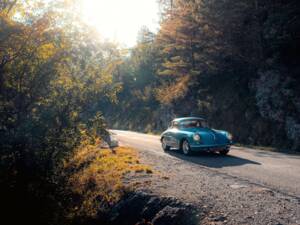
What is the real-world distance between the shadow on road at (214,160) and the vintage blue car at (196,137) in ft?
1.05

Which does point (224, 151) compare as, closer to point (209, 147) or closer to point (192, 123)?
point (209, 147)

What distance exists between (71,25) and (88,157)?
4.65 metres

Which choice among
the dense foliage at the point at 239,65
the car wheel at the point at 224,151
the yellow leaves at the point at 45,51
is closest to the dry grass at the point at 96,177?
the yellow leaves at the point at 45,51

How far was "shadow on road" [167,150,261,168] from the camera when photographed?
10717 mm

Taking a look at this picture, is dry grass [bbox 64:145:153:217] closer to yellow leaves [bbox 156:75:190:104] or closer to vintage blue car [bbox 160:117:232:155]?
vintage blue car [bbox 160:117:232:155]

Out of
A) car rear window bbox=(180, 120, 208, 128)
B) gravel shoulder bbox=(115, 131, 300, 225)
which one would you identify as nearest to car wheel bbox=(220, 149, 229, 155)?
car rear window bbox=(180, 120, 208, 128)

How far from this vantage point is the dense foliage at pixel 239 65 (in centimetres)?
1875

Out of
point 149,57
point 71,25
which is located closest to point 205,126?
point 71,25

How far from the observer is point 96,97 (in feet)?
29.5

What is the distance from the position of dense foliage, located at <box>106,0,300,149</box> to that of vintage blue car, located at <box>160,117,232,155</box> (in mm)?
5821

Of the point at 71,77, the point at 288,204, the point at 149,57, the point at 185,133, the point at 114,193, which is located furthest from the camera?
the point at 149,57

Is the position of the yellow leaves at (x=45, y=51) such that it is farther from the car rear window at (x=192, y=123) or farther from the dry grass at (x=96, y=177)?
the car rear window at (x=192, y=123)

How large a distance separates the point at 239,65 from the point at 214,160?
13130mm

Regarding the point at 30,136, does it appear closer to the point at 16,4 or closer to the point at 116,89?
the point at 116,89
